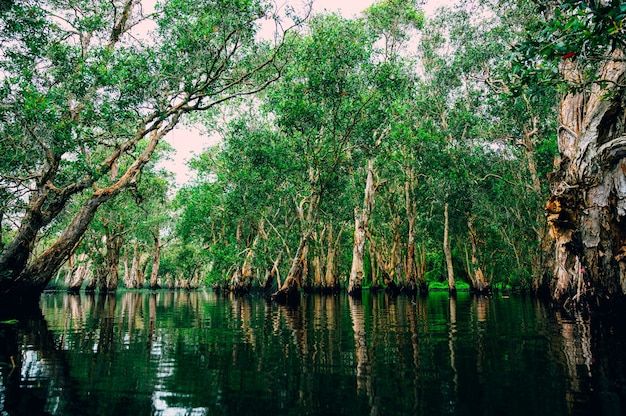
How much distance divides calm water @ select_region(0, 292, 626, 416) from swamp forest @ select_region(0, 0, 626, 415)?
0.17ft

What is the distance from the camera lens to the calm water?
425 cm

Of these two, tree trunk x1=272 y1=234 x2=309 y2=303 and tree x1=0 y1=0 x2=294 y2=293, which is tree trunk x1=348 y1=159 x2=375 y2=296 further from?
tree x1=0 y1=0 x2=294 y2=293

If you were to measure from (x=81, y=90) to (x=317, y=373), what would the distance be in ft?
48.0

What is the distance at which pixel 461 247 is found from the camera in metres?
48.3

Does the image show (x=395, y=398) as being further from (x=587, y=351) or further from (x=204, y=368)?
(x=587, y=351)

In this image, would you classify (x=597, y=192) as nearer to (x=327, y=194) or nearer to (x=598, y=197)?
(x=598, y=197)

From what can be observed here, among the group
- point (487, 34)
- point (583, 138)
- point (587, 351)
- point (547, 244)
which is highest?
point (487, 34)

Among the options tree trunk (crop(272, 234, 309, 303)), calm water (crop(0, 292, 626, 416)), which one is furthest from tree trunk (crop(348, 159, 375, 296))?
calm water (crop(0, 292, 626, 416))

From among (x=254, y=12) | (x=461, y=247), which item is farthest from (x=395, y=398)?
(x=461, y=247)

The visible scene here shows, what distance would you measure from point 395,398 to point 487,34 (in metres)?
28.0

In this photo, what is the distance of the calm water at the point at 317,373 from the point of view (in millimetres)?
4254

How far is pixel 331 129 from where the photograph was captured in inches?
953

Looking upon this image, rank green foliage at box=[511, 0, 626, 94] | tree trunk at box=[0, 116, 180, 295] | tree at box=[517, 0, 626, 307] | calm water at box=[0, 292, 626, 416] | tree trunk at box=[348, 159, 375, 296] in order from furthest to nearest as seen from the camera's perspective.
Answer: tree trunk at box=[348, 159, 375, 296], tree trunk at box=[0, 116, 180, 295], tree at box=[517, 0, 626, 307], green foliage at box=[511, 0, 626, 94], calm water at box=[0, 292, 626, 416]

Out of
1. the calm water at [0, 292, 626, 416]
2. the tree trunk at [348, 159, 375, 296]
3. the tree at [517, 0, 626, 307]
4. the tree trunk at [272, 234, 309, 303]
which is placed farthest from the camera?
the tree trunk at [348, 159, 375, 296]
